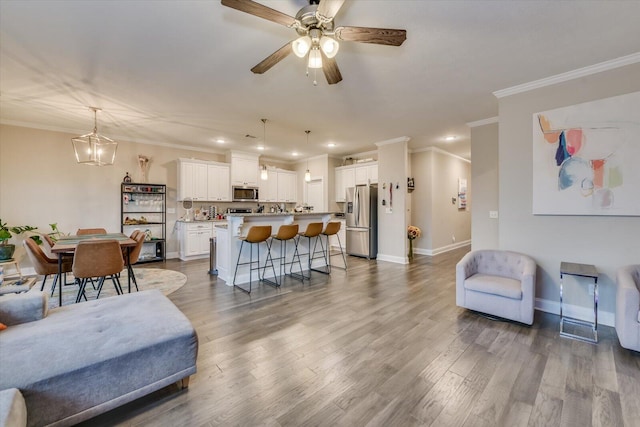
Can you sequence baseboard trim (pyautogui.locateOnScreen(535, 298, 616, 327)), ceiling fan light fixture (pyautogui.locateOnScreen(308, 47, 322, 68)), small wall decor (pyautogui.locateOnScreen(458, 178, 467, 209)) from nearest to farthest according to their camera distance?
ceiling fan light fixture (pyautogui.locateOnScreen(308, 47, 322, 68)) → baseboard trim (pyautogui.locateOnScreen(535, 298, 616, 327)) → small wall decor (pyautogui.locateOnScreen(458, 178, 467, 209))

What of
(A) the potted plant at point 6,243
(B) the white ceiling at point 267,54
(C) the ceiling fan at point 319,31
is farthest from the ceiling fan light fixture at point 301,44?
(A) the potted plant at point 6,243

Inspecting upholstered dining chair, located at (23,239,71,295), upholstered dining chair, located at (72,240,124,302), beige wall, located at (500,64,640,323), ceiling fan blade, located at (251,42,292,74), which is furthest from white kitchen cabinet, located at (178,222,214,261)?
beige wall, located at (500,64,640,323)

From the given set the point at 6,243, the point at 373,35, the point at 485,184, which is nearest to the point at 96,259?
the point at 6,243

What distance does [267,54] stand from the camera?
270 cm

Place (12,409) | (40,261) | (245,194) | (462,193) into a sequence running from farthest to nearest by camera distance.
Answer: (462,193), (245,194), (40,261), (12,409)

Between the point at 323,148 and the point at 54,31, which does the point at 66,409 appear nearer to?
the point at 54,31

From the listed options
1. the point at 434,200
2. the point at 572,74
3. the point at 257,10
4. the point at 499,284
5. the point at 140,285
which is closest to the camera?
the point at 257,10

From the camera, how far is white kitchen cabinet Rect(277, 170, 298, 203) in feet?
26.9

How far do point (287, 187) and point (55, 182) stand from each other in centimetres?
522

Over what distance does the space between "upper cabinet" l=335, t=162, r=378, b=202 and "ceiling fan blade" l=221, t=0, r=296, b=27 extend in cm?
536

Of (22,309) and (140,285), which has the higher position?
(22,309)

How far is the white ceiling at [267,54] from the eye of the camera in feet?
6.89

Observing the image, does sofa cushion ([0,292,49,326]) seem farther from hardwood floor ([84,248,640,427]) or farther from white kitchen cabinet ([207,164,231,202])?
white kitchen cabinet ([207,164,231,202])

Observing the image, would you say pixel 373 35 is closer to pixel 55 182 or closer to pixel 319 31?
pixel 319 31
